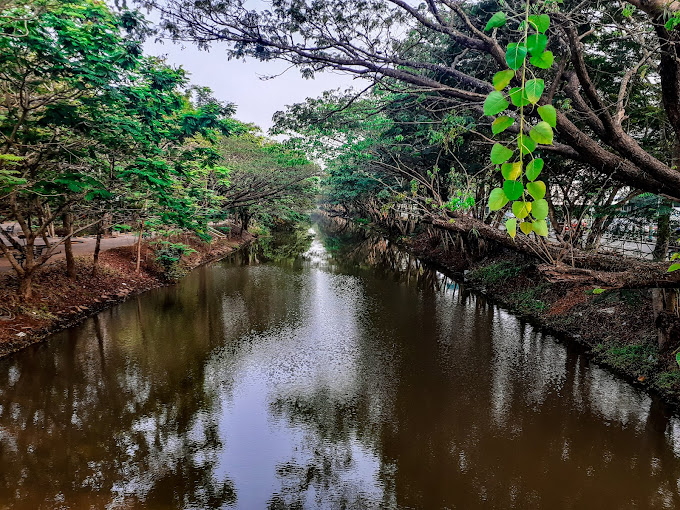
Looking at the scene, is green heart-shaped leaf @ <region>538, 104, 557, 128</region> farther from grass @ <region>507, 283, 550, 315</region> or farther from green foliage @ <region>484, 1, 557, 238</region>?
grass @ <region>507, 283, 550, 315</region>

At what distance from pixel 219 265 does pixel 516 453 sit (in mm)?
15116

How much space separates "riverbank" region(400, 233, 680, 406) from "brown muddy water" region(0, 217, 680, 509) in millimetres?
440

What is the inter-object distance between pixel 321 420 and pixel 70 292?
26.9 feet

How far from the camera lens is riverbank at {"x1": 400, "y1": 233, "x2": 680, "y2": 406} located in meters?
7.05

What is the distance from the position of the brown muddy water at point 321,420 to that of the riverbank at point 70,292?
503mm

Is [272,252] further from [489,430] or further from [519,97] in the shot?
[519,97]

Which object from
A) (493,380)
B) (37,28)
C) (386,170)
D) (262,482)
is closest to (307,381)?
(262,482)

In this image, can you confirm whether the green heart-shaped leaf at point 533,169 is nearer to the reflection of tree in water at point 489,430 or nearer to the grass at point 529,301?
the reflection of tree in water at point 489,430

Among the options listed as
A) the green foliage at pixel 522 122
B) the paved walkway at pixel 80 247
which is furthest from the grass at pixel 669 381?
the paved walkway at pixel 80 247

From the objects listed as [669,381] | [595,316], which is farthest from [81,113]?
[595,316]

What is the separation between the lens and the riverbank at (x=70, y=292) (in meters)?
8.34

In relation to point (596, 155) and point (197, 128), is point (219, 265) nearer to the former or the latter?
point (197, 128)

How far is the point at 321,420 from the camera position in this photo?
19.5ft

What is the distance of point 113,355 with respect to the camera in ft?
26.2
